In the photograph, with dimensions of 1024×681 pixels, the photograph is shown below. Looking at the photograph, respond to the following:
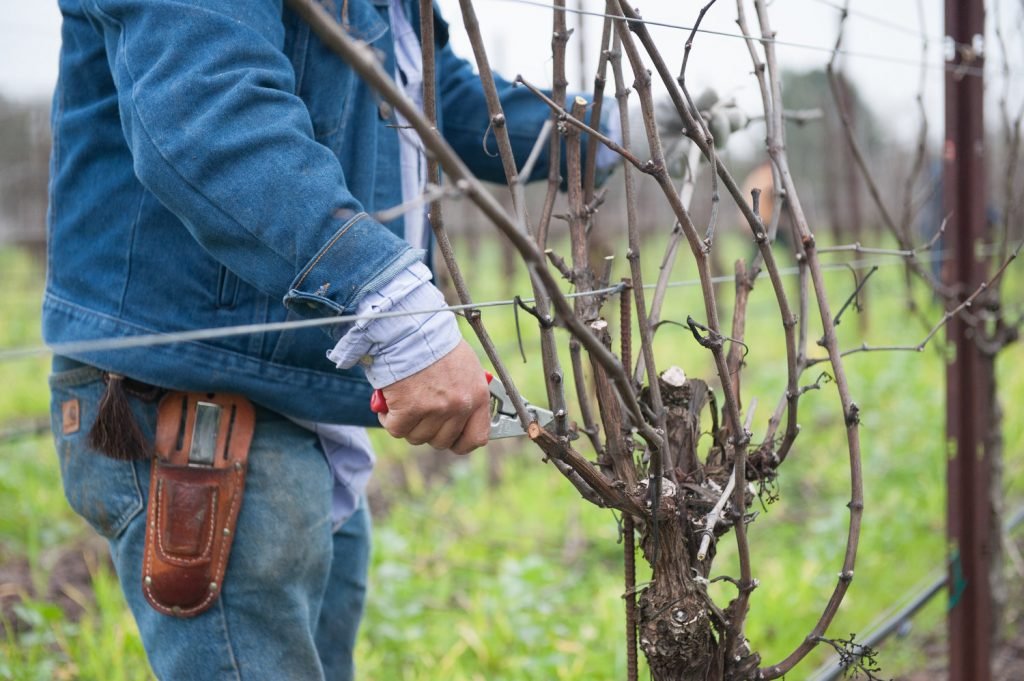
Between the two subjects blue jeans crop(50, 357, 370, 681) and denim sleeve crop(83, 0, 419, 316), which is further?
blue jeans crop(50, 357, 370, 681)

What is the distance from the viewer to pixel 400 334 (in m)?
1.11

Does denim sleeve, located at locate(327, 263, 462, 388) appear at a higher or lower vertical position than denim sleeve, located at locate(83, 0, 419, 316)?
lower

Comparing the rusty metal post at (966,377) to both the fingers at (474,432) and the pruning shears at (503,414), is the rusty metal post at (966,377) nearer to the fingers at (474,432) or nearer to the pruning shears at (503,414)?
the pruning shears at (503,414)

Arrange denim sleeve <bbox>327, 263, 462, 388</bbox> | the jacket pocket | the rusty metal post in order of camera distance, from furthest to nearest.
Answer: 1. the rusty metal post
2. the jacket pocket
3. denim sleeve <bbox>327, 263, 462, 388</bbox>

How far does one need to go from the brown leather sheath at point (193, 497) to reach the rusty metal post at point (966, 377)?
1760mm

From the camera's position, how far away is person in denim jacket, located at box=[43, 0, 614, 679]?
1.11m

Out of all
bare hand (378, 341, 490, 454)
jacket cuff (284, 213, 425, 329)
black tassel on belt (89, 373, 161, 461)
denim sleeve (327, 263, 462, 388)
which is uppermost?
jacket cuff (284, 213, 425, 329)

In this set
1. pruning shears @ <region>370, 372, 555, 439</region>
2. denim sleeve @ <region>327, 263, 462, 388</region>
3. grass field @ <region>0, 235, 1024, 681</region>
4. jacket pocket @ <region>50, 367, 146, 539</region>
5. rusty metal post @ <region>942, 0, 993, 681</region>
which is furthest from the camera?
grass field @ <region>0, 235, 1024, 681</region>

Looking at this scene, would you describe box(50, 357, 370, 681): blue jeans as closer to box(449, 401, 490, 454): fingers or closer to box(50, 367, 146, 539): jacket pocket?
box(50, 367, 146, 539): jacket pocket

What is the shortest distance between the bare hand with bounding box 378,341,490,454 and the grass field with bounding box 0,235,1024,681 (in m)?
1.58

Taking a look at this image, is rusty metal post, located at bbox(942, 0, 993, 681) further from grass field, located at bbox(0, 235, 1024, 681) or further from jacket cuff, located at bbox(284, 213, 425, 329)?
jacket cuff, located at bbox(284, 213, 425, 329)

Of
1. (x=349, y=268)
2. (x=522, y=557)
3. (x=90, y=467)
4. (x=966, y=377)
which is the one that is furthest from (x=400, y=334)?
(x=522, y=557)

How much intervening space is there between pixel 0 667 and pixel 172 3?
5.76 feet

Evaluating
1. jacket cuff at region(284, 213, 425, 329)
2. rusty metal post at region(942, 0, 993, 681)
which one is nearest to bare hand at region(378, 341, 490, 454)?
jacket cuff at region(284, 213, 425, 329)
